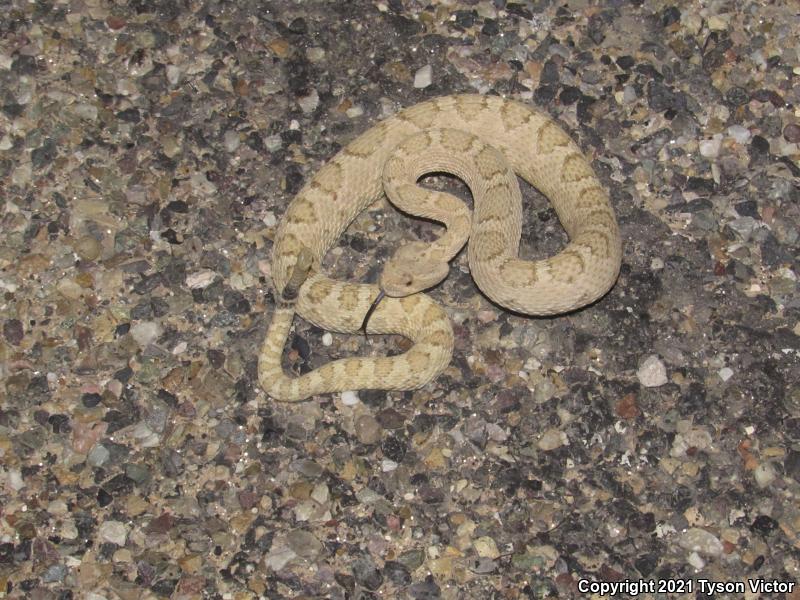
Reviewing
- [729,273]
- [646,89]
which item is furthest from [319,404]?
[646,89]

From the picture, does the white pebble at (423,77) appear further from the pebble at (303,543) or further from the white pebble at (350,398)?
the pebble at (303,543)

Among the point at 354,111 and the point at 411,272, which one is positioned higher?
the point at 354,111

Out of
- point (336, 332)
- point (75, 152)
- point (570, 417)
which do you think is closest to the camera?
point (570, 417)

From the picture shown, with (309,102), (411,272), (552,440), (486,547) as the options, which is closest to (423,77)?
(309,102)

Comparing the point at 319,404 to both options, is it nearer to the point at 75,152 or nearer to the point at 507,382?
the point at 507,382

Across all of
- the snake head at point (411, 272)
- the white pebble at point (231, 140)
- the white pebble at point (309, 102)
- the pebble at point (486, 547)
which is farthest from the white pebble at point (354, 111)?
the pebble at point (486, 547)

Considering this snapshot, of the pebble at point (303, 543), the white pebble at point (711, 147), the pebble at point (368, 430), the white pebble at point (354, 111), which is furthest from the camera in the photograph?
the white pebble at point (354, 111)

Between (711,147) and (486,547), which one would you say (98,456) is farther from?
(711,147)
